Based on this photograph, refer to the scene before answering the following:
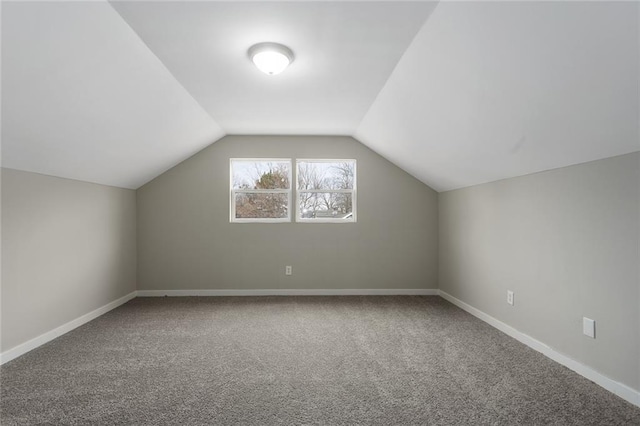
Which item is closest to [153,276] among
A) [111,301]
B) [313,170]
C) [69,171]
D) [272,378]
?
[111,301]

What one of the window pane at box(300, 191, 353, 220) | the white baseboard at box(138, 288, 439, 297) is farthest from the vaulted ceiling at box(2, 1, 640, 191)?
the white baseboard at box(138, 288, 439, 297)

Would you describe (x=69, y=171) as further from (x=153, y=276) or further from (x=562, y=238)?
(x=562, y=238)

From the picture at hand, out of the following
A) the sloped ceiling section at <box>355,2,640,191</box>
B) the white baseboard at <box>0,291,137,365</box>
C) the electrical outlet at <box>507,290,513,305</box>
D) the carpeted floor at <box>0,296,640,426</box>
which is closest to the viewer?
the sloped ceiling section at <box>355,2,640,191</box>

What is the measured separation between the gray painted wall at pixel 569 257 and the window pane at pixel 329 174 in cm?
172

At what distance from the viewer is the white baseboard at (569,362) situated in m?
2.03

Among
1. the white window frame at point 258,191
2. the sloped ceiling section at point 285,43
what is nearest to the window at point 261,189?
the white window frame at point 258,191

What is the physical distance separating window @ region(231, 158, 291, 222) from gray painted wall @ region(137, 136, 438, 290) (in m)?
0.14

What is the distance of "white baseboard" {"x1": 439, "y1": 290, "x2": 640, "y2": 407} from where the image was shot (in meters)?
2.03

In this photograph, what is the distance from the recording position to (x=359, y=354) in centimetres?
272

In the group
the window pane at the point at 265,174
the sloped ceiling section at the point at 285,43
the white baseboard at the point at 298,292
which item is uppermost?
the sloped ceiling section at the point at 285,43

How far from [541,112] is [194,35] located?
2.26 meters

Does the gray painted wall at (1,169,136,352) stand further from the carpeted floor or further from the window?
the window

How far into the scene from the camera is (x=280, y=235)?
4.72 m

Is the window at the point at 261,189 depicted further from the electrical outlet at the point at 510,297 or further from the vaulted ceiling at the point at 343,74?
the electrical outlet at the point at 510,297
